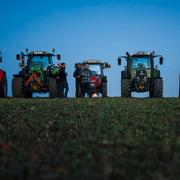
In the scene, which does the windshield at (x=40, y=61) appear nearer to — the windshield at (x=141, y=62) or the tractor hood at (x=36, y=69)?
the tractor hood at (x=36, y=69)

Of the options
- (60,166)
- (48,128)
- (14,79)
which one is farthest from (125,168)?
(14,79)

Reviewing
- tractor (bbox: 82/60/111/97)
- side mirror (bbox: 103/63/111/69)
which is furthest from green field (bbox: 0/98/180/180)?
side mirror (bbox: 103/63/111/69)

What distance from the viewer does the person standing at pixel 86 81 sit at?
2719 centimetres

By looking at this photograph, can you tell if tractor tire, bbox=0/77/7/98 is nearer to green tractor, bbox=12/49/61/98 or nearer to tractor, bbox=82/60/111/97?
green tractor, bbox=12/49/61/98

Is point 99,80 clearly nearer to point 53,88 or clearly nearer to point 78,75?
point 78,75

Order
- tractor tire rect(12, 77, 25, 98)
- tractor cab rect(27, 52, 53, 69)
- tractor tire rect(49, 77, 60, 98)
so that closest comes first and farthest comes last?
tractor tire rect(49, 77, 60, 98) → tractor tire rect(12, 77, 25, 98) → tractor cab rect(27, 52, 53, 69)

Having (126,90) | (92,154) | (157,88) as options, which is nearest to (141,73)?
(157,88)

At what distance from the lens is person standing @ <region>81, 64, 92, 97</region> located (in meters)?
27.2

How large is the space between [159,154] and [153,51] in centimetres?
2341

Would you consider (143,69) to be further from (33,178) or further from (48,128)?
(33,178)

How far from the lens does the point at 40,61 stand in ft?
87.4

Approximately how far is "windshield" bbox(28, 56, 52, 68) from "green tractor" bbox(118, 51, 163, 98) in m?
4.17

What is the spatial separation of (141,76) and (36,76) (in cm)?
606

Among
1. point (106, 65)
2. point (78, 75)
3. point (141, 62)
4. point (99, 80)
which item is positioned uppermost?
point (106, 65)
